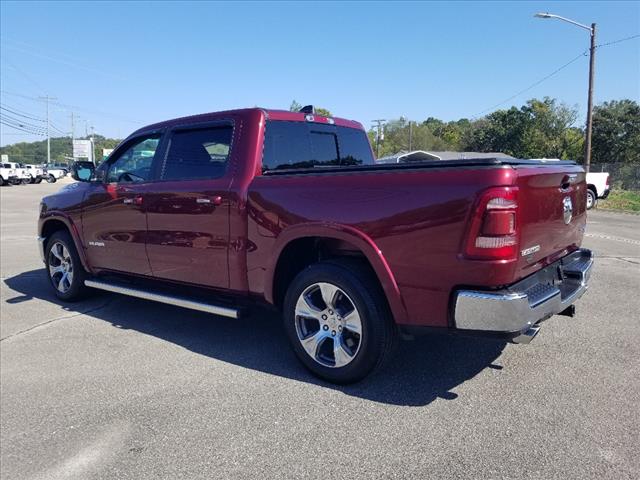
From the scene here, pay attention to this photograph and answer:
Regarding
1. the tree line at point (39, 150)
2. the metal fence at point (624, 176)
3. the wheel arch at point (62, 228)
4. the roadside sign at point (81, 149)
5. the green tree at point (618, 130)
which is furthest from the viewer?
the tree line at point (39, 150)

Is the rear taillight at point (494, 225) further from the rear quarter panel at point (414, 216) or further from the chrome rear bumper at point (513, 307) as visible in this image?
the chrome rear bumper at point (513, 307)

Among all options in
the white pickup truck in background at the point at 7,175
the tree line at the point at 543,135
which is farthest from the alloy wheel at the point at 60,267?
the tree line at the point at 543,135

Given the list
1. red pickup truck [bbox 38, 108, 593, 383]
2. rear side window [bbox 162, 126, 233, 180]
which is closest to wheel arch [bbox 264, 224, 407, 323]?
red pickup truck [bbox 38, 108, 593, 383]

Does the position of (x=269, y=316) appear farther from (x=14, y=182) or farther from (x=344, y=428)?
(x=14, y=182)

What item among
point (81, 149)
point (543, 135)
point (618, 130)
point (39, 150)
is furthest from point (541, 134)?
point (39, 150)

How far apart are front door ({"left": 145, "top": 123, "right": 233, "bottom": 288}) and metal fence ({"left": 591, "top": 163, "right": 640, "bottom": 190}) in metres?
37.0

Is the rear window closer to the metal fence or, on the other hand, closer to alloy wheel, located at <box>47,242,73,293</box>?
alloy wheel, located at <box>47,242,73,293</box>

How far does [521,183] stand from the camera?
3045mm

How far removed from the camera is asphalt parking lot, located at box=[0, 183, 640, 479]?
2.80 metres

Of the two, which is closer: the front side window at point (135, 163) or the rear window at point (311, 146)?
the rear window at point (311, 146)

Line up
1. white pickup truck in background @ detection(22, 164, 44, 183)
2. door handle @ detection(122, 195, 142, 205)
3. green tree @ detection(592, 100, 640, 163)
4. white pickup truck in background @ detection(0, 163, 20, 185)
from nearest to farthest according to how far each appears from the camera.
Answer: door handle @ detection(122, 195, 142, 205) → white pickup truck in background @ detection(0, 163, 20, 185) → white pickup truck in background @ detection(22, 164, 44, 183) → green tree @ detection(592, 100, 640, 163)

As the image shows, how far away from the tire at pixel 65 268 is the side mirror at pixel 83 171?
80 cm

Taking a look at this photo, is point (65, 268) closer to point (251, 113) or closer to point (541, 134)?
point (251, 113)

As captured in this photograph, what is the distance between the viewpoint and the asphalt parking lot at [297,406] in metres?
2.80
